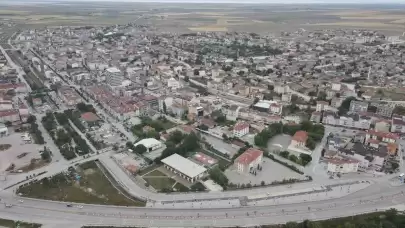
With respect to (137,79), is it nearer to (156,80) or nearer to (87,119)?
(156,80)

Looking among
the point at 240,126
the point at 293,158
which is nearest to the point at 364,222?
the point at 293,158

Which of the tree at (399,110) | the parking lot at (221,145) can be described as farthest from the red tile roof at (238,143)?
the tree at (399,110)

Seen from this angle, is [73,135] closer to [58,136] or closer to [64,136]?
[64,136]

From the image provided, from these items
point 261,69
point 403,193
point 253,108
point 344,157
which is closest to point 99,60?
point 261,69

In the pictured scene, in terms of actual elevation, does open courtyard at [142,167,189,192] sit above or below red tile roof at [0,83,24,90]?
below

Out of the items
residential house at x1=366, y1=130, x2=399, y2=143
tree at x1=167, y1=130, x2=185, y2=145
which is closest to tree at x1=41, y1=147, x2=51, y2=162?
tree at x1=167, y1=130, x2=185, y2=145

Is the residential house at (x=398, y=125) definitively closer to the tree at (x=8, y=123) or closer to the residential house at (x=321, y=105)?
the residential house at (x=321, y=105)

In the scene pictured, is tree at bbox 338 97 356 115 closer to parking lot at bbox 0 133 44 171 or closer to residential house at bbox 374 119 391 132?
residential house at bbox 374 119 391 132
